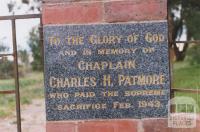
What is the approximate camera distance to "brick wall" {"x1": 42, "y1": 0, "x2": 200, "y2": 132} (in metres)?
3.27

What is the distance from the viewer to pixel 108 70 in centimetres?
328

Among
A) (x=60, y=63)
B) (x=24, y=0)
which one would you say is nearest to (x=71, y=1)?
(x=60, y=63)

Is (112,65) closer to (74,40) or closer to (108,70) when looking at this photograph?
(108,70)

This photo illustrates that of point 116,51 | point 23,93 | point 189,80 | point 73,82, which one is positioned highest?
point 116,51

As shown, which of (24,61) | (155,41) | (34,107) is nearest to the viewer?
(155,41)

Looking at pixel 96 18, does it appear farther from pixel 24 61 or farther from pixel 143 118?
pixel 24 61

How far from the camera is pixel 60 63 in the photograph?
3.30 metres

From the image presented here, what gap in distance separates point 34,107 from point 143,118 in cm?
544

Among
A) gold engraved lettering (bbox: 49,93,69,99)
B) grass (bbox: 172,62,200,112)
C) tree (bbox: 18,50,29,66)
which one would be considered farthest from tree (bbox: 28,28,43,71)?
gold engraved lettering (bbox: 49,93,69,99)

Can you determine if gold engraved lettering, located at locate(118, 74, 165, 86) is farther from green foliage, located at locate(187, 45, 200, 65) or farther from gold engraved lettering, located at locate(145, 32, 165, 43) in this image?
green foliage, located at locate(187, 45, 200, 65)

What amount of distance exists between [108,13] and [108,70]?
345mm

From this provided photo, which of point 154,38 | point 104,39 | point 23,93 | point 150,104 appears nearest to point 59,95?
point 104,39

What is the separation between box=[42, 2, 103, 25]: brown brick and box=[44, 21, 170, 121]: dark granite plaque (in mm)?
38

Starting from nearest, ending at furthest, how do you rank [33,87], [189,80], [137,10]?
1. [137,10]
2. [189,80]
3. [33,87]
